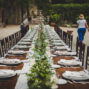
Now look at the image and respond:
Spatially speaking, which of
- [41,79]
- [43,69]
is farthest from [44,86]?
[43,69]

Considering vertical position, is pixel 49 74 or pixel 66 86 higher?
pixel 49 74

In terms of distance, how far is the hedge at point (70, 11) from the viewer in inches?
855

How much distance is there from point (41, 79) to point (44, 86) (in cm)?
13

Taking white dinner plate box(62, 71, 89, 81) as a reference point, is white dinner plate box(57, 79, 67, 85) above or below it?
below

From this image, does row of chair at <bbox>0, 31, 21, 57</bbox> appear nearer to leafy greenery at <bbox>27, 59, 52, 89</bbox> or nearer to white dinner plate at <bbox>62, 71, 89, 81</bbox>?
white dinner plate at <bbox>62, 71, 89, 81</bbox>

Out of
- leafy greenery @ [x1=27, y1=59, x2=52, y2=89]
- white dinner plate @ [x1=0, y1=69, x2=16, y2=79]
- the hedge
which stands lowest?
white dinner plate @ [x1=0, y1=69, x2=16, y2=79]

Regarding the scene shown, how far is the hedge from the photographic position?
21.7 metres

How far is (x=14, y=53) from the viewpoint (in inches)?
191

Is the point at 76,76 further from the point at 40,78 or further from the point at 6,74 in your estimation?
the point at 6,74

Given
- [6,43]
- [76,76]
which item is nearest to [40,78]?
[76,76]

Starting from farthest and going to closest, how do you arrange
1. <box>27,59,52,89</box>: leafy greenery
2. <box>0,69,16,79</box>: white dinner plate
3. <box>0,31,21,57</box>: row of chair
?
<box>0,31,21,57</box>: row of chair < <box>0,69,16,79</box>: white dinner plate < <box>27,59,52,89</box>: leafy greenery

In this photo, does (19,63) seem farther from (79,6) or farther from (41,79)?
(79,6)

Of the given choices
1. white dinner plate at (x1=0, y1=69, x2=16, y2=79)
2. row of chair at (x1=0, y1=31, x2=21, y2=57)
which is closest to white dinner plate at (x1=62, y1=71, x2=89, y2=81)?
white dinner plate at (x1=0, y1=69, x2=16, y2=79)

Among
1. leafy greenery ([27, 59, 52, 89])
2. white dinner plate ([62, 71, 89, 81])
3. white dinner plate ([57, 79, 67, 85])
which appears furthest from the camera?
white dinner plate ([62, 71, 89, 81])
